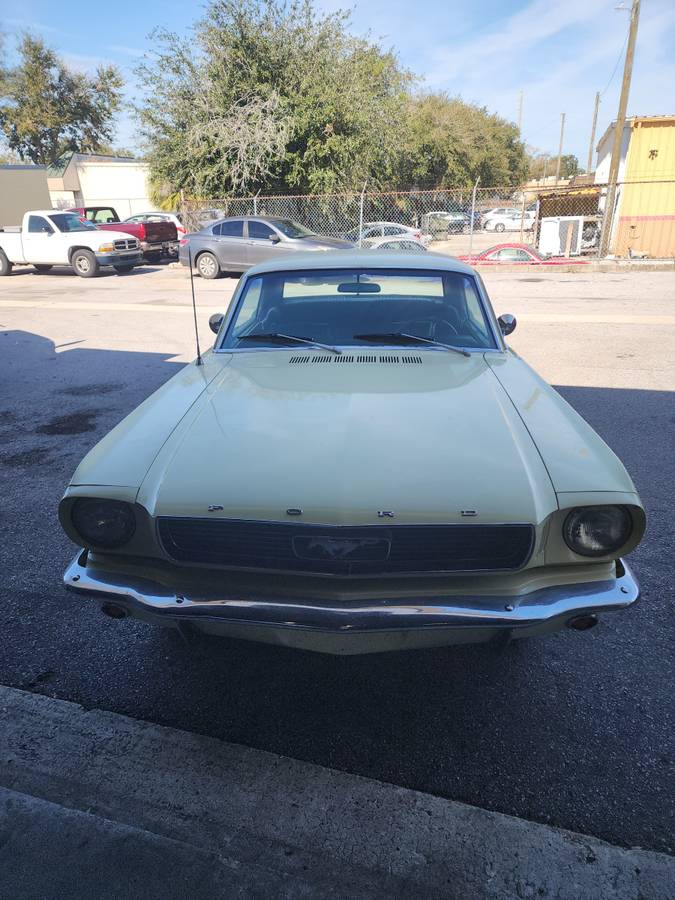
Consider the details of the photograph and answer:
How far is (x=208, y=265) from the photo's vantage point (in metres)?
15.6

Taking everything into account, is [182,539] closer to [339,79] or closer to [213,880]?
[213,880]

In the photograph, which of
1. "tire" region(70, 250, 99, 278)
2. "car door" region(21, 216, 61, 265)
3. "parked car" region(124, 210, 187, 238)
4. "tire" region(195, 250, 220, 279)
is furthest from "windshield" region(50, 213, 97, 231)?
"tire" region(195, 250, 220, 279)

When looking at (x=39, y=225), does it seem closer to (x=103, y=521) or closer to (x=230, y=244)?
(x=230, y=244)

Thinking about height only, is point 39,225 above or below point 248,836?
above

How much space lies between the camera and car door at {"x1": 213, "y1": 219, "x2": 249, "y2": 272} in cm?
1507

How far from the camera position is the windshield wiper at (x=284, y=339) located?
10.6 ft

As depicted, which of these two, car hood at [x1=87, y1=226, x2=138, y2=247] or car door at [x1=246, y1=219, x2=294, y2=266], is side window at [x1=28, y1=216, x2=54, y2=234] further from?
car door at [x1=246, y1=219, x2=294, y2=266]

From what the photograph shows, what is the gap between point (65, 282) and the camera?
52.7 ft

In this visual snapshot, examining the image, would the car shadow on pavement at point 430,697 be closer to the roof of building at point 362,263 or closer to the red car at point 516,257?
the roof of building at point 362,263

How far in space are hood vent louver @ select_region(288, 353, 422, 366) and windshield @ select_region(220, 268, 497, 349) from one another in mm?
191

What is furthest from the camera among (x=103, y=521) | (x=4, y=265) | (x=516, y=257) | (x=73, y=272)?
(x=73, y=272)

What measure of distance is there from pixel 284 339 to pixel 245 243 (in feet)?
41.6

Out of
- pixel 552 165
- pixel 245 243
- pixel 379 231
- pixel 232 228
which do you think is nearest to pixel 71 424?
pixel 245 243

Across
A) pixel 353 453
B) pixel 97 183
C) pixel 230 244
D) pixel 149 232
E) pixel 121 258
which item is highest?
A: pixel 97 183
